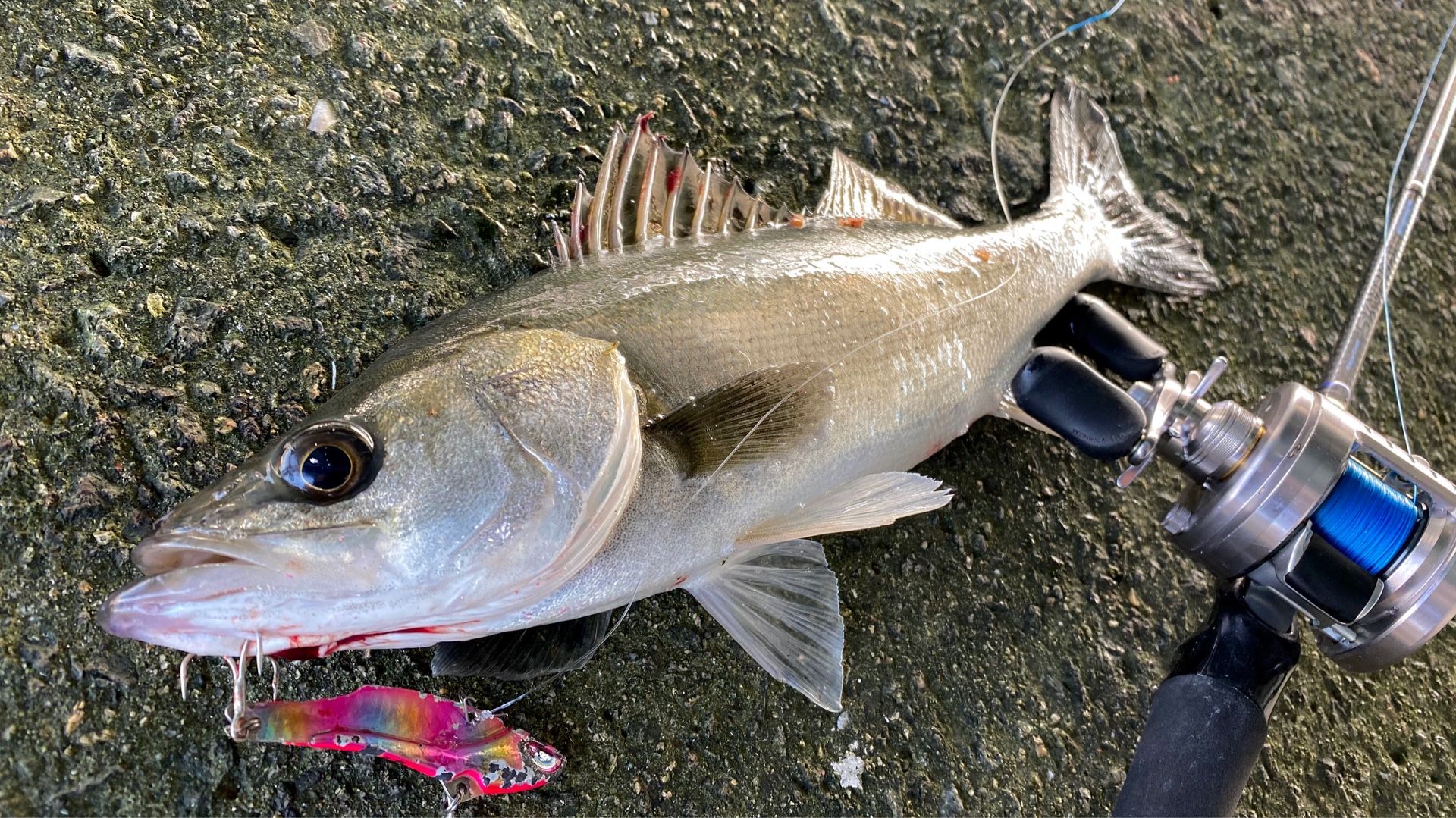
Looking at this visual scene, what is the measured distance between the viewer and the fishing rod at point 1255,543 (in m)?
1.72

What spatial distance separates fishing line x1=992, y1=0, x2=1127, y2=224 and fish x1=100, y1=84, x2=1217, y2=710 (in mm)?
338

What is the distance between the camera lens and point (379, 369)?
4.96 feet

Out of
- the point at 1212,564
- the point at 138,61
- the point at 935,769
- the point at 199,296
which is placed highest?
the point at 138,61

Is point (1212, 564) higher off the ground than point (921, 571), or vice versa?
point (1212, 564)

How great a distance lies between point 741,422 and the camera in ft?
5.26

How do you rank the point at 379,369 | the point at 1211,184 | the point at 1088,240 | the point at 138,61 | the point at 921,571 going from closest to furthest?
the point at 379,369 < the point at 138,61 < the point at 921,571 < the point at 1088,240 < the point at 1211,184

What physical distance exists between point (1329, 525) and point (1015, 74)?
172 centimetres

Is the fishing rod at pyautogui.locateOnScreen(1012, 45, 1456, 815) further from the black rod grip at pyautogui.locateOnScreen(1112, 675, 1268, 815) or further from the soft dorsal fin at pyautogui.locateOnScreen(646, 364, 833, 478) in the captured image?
the soft dorsal fin at pyautogui.locateOnScreen(646, 364, 833, 478)

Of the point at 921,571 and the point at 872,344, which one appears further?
the point at 921,571

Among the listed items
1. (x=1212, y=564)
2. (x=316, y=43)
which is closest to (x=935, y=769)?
(x=1212, y=564)

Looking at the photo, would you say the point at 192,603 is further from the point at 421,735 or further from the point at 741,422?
the point at 741,422

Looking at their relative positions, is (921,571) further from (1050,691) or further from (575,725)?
(575,725)

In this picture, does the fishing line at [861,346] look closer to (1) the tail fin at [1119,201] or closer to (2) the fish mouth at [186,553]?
(1) the tail fin at [1119,201]

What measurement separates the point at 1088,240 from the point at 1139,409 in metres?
0.78
